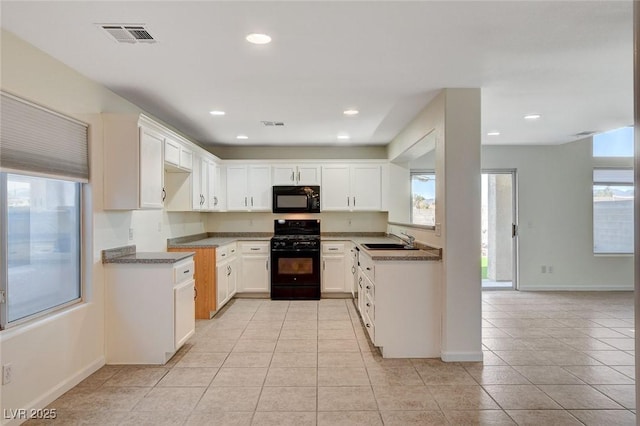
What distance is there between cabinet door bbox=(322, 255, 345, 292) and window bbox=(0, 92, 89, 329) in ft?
11.7

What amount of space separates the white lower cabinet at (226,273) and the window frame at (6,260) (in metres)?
1.92

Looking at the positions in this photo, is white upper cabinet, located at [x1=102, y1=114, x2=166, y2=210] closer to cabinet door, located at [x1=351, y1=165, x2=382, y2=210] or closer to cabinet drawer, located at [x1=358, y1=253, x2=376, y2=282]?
cabinet drawer, located at [x1=358, y1=253, x2=376, y2=282]

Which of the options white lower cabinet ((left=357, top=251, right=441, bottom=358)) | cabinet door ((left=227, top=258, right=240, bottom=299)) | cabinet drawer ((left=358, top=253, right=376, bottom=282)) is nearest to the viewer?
white lower cabinet ((left=357, top=251, right=441, bottom=358))

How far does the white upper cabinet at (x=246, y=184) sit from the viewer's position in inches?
248

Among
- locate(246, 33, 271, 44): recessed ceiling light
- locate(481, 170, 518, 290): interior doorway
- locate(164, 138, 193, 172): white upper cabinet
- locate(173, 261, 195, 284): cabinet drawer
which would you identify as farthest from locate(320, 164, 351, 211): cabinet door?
locate(246, 33, 271, 44): recessed ceiling light

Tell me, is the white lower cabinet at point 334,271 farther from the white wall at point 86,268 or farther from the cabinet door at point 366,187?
the white wall at point 86,268

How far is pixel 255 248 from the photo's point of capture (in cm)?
604

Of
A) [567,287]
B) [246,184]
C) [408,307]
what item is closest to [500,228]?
[567,287]

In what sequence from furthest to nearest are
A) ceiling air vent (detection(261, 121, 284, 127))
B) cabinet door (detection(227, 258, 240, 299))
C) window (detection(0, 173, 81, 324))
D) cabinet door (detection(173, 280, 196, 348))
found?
cabinet door (detection(227, 258, 240, 299)) < ceiling air vent (detection(261, 121, 284, 127)) < cabinet door (detection(173, 280, 196, 348)) < window (detection(0, 173, 81, 324))

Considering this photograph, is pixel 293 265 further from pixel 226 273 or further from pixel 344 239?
pixel 226 273

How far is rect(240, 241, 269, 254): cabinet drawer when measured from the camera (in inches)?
237

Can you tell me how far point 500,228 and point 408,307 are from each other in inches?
162

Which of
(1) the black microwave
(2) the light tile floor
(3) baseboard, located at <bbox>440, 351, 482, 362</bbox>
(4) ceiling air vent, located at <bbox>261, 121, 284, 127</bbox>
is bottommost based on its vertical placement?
(2) the light tile floor

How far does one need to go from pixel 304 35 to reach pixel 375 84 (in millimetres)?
1117
